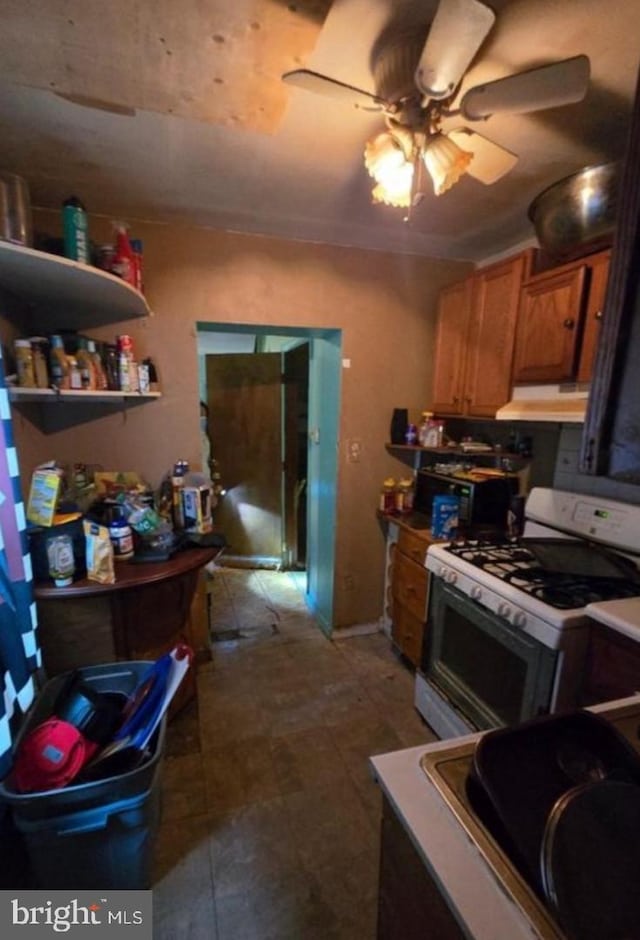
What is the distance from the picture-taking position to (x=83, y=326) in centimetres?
194

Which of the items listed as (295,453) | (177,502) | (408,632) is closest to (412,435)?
(408,632)

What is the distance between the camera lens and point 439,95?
3.14 feet

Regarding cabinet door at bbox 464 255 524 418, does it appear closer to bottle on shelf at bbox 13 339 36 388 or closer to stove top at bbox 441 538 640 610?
stove top at bbox 441 538 640 610

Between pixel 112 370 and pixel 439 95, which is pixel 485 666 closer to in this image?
pixel 439 95

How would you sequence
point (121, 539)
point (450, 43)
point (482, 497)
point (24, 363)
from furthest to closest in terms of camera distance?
point (482, 497) < point (121, 539) < point (24, 363) < point (450, 43)

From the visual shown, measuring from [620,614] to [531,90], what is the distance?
134 centimetres

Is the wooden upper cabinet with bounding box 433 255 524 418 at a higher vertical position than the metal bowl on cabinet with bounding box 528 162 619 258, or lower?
lower

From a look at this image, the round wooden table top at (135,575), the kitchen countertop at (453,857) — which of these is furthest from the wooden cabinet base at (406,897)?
the round wooden table top at (135,575)

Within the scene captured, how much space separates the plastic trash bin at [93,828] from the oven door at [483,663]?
3.80 ft

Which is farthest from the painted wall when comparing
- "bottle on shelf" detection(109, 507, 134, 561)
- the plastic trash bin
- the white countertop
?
the white countertop

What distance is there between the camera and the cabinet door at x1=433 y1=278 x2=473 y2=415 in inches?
84.4

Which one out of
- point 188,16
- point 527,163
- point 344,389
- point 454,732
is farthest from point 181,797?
point 527,163

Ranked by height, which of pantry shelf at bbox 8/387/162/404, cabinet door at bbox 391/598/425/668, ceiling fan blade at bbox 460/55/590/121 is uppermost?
ceiling fan blade at bbox 460/55/590/121

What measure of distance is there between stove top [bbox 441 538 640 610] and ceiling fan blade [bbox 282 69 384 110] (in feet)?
4.91
